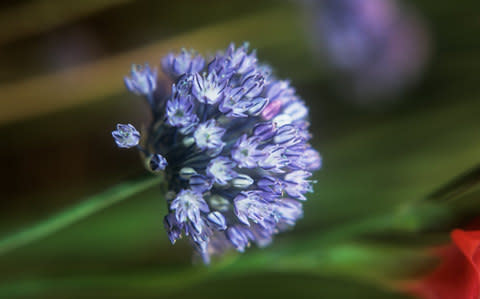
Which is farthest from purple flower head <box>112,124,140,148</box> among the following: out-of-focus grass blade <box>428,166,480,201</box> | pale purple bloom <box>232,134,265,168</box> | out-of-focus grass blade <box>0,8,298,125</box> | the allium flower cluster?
out-of-focus grass blade <box>0,8,298,125</box>

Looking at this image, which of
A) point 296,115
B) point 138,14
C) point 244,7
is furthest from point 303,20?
point 296,115

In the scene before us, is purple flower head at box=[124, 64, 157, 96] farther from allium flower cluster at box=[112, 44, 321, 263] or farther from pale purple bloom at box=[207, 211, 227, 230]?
pale purple bloom at box=[207, 211, 227, 230]

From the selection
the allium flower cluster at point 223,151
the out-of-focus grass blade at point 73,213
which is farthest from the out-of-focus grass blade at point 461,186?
the out-of-focus grass blade at point 73,213

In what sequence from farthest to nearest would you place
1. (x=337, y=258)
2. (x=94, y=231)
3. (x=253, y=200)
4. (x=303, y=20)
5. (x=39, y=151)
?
(x=303, y=20) < (x=39, y=151) < (x=94, y=231) < (x=337, y=258) < (x=253, y=200)

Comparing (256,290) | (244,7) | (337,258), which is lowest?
(337,258)

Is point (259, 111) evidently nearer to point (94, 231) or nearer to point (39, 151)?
point (94, 231)

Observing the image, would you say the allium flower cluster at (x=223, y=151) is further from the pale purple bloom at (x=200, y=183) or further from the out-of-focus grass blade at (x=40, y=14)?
the out-of-focus grass blade at (x=40, y=14)

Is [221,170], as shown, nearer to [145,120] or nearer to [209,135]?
[209,135]
